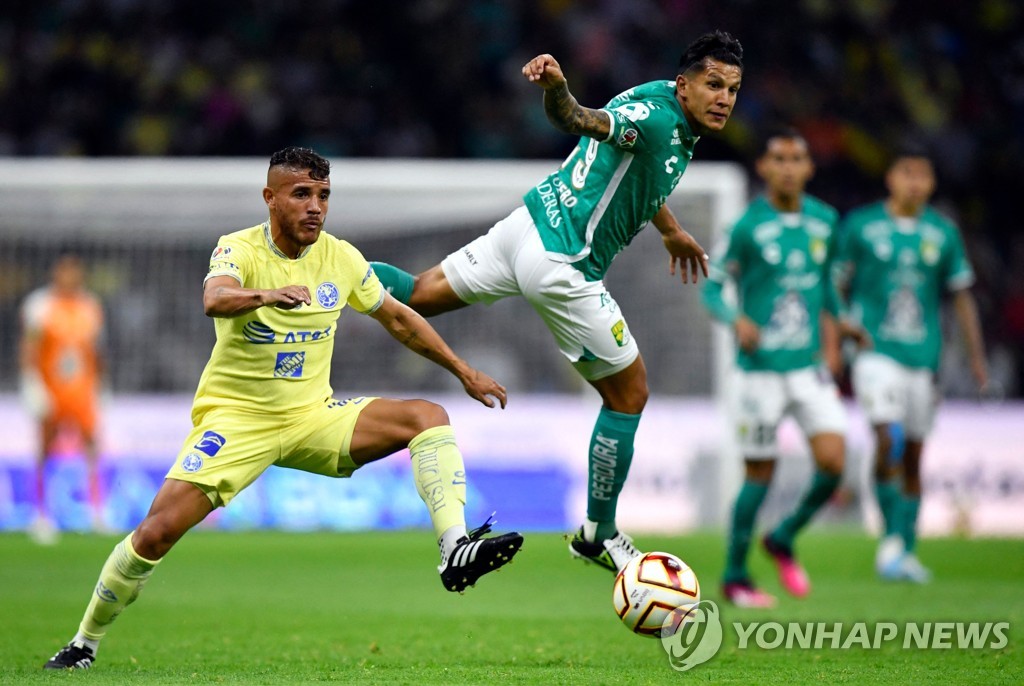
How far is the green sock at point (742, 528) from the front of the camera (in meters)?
8.59

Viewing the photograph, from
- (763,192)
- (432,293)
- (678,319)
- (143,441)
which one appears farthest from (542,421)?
(432,293)

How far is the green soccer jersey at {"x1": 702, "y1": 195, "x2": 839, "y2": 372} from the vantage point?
8.97 metres

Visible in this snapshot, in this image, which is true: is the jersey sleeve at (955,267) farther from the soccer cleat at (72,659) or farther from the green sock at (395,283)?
the soccer cleat at (72,659)

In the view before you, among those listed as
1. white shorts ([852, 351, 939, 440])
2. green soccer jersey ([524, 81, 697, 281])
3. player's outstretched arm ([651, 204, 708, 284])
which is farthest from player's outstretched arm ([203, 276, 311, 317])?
white shorts ([852, 351, 939, 440])

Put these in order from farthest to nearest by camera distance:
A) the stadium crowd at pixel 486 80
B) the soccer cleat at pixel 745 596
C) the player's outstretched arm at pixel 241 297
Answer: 1. the stadium crowd at pixel 486 80
2. the soccer cleat at pixel 745 596
3. the player's outstretched arm at pixel 241 297

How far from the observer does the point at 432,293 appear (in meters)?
6.55

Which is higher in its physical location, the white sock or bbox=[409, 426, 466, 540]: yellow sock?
bbox=[409, 426, 466, 540]: yellow sock

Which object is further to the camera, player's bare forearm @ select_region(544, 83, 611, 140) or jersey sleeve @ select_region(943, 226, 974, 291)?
jersey sleeve @ select_region(943, 226, 974, 291)

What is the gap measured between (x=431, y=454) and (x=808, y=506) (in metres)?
3.87

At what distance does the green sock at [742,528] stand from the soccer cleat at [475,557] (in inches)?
133

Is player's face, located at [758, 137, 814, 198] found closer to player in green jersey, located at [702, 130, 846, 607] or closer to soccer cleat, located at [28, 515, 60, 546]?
player in green jersey, located at [702, 130, 846, 607]

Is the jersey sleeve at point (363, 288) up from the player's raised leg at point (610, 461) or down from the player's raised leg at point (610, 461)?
up

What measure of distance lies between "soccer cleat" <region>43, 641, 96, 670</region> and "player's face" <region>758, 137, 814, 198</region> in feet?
17.0

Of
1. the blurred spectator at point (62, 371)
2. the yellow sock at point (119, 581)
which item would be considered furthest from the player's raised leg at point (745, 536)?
the blurred spectator at point (62, 371)
